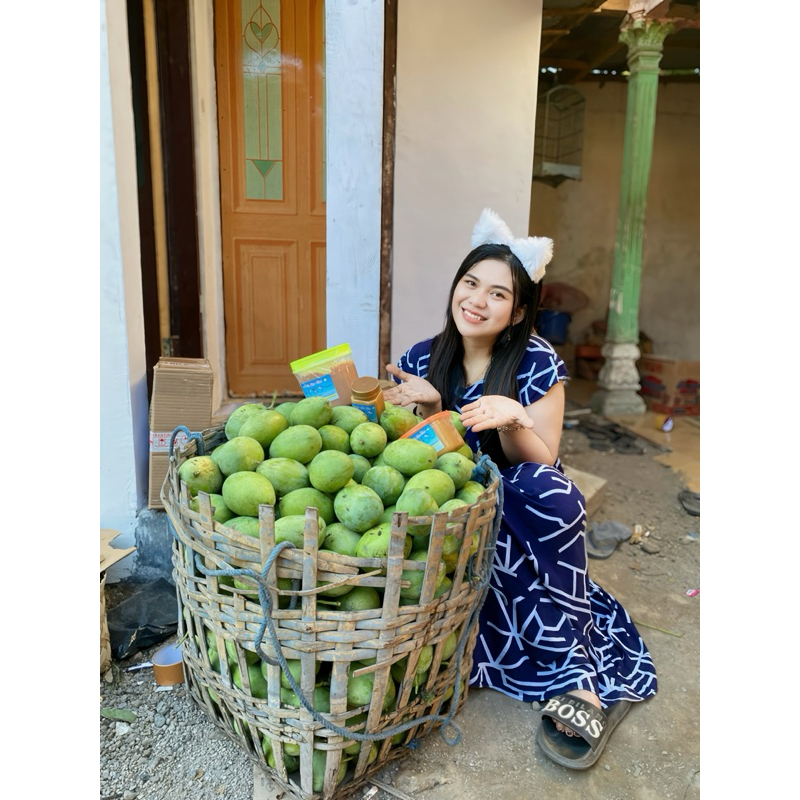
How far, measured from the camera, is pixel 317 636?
1.34m

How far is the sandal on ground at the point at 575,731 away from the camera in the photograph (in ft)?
5.64

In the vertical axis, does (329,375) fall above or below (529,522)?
above

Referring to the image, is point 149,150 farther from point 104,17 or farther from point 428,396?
point 428,396

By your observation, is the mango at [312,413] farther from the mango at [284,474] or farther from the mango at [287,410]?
the mango at [284,474]

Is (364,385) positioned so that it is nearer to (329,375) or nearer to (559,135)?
(329,375)

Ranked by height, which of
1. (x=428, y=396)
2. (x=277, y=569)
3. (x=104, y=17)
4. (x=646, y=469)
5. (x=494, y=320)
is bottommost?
(x=646, y=469)

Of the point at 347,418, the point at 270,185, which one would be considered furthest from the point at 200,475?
the point at 270,185

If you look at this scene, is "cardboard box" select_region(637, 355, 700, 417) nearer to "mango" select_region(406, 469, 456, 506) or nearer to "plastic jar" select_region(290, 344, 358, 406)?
"plastic jar" select_region(290, 344, 358, 406)

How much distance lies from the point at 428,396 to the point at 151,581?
1319 millimetres

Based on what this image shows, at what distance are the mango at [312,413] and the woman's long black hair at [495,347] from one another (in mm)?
683

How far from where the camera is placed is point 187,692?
1911 mm

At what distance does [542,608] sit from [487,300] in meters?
1.03

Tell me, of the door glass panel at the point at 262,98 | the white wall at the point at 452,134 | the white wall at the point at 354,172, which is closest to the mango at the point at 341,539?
the white wall at the point at 354,172

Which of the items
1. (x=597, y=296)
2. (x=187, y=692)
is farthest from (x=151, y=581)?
(x=597, y=296)
